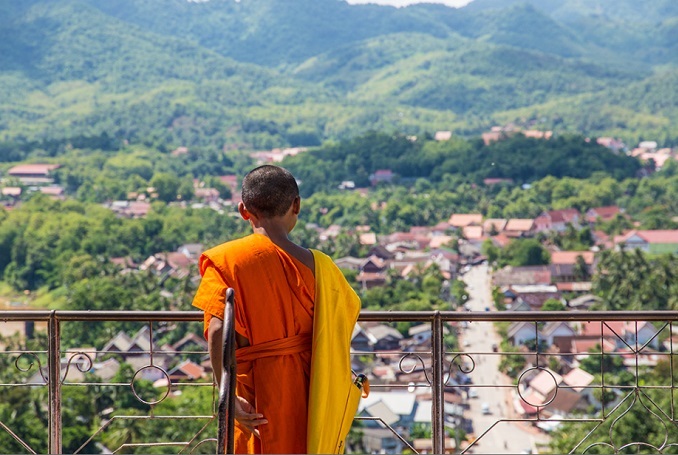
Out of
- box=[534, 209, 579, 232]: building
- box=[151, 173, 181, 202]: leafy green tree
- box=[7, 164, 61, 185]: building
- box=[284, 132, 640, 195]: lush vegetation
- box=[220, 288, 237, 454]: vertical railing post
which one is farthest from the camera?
box=[7, 164, 61, 185]: building

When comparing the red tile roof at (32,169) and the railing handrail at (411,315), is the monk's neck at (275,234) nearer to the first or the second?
the railing handrail at (411,315)

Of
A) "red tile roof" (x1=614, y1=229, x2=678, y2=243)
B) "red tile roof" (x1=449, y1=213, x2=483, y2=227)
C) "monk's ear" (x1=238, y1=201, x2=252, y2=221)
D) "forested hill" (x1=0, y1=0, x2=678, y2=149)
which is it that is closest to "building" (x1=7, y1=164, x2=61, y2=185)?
"forested hill" (x1=0, y1=0, x2=678, y2=149)

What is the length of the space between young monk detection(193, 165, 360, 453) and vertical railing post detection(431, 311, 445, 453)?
0.59 m

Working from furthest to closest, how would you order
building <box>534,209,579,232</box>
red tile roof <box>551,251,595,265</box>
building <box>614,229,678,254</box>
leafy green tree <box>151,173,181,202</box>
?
leafy green tree <box>151,173,181,202</box> < building <box>534,209,579,232</box> < building <box>614,229,678,254</box> < red tile roof <box>551,251,595,265</box>

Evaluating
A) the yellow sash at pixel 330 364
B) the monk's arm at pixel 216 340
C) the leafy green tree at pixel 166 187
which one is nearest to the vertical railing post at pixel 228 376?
the monk's arm at pixel 216 340

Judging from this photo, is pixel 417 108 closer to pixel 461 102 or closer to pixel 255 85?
pixel 461 102

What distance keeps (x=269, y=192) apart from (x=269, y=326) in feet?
0.71

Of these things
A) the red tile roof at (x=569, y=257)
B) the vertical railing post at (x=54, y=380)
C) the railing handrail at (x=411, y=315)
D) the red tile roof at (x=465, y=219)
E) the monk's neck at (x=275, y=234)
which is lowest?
the red tile roof at (x=465, y=219)

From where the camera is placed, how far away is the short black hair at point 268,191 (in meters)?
1.65

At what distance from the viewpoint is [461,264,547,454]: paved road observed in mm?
15227

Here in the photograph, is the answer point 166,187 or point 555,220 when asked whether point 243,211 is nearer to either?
point 555,220

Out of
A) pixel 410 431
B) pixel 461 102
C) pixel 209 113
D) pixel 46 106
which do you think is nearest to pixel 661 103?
pixel 461 102

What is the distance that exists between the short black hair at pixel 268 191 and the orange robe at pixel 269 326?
65mm

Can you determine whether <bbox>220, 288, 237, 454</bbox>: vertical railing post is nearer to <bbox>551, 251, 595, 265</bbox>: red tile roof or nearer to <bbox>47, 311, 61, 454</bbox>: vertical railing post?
<bbox>47, 311, 61, 454</bbox>: vertical railing post
